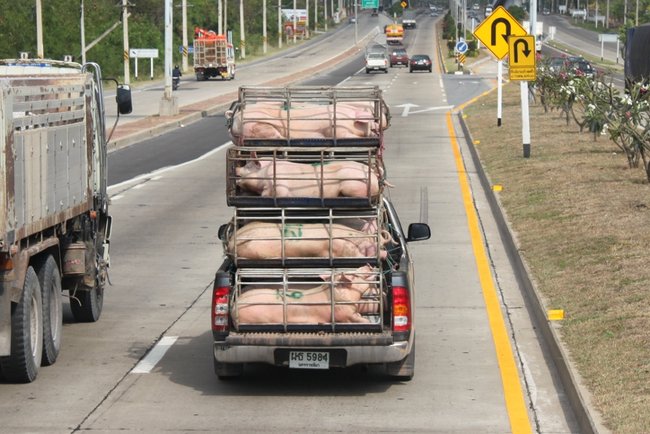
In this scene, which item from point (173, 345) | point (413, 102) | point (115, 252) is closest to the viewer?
point (173, 345)

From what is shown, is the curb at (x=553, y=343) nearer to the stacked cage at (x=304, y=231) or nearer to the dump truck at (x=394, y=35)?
the stacked cage at (x=304, y=231)

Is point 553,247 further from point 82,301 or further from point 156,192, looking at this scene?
point 156,192

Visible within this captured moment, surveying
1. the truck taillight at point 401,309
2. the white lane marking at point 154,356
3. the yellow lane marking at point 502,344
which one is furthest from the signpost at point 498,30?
the truck taillight at point 401,309

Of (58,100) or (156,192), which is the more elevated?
(58,100)

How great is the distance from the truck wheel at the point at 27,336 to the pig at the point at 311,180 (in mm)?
1943

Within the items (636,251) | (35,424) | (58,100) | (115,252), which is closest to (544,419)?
(35,424)

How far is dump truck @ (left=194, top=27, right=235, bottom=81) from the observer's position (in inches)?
3637

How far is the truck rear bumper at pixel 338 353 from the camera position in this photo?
429 inches

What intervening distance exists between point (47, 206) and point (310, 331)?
263cm

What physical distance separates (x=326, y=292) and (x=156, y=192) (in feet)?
58.5

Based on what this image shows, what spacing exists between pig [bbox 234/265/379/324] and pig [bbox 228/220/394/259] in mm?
197

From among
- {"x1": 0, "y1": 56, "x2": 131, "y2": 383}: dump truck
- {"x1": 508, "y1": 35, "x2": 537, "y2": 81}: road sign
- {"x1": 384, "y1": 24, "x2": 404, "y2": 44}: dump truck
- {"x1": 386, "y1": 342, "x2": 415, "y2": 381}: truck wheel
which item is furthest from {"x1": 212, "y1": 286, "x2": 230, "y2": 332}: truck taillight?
{"x1": 384, "y1": 24, "x2": 404, "y2": 44}: dump truck

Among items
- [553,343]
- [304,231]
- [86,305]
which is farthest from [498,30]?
[304,231]

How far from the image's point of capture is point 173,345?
44.2 ft
